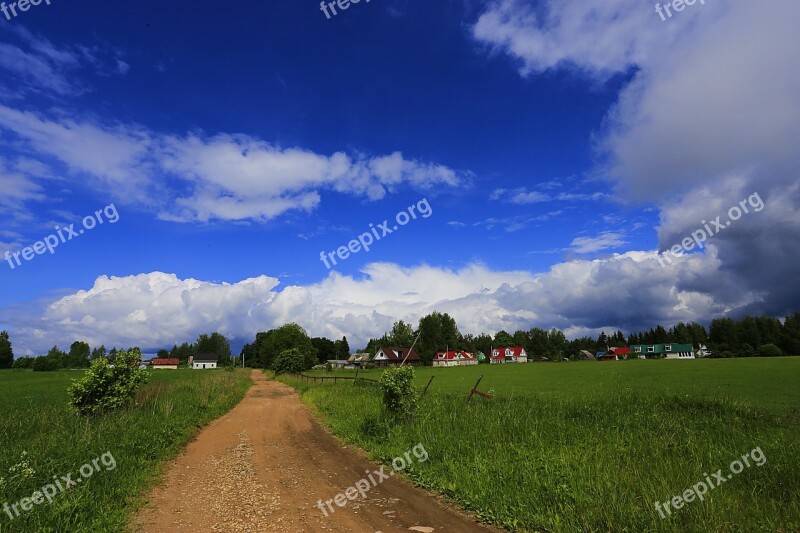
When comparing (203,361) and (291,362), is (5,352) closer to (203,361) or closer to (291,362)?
(203,361)

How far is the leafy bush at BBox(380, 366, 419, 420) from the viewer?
14680mm

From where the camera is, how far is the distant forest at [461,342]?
10381cm

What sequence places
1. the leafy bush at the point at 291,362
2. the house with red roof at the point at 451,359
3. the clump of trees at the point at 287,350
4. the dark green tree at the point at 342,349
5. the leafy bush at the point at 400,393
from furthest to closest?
the dark green tree at the point at 342,349
the house with red roof at the point at 451,359
the clump of trees at the point at 287,350
the leafy bush at the point at 291,362
the leafy bush at the point at 400,393

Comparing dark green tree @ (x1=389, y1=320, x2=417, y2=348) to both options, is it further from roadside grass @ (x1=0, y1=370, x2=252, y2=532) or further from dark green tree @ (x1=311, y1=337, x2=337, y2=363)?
roadside grass @ (x1=0, y1=370, x2=252, y2=532)

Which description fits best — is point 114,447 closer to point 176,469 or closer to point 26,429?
point 176,469

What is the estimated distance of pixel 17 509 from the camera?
674 cm

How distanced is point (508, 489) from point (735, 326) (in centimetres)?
15918

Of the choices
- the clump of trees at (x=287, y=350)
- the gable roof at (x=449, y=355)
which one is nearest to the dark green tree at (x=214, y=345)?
the clump of trees at (x=287, y=350)

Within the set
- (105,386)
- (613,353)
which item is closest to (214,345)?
(613,353)

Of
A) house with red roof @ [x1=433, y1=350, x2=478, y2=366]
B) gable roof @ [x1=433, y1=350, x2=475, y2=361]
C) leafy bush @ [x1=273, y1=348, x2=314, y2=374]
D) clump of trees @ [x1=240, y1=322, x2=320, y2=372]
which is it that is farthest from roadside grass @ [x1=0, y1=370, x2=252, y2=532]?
gable roof @ [x1=433, y1=350, x2=475, y2=361]

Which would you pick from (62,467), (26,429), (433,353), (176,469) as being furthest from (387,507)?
(433,353)

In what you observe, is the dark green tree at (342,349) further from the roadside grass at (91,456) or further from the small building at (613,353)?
the roadside grass at (91,456)

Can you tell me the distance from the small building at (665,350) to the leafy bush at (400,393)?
13870 cm

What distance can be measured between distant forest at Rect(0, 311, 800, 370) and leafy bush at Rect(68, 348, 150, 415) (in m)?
71.5
